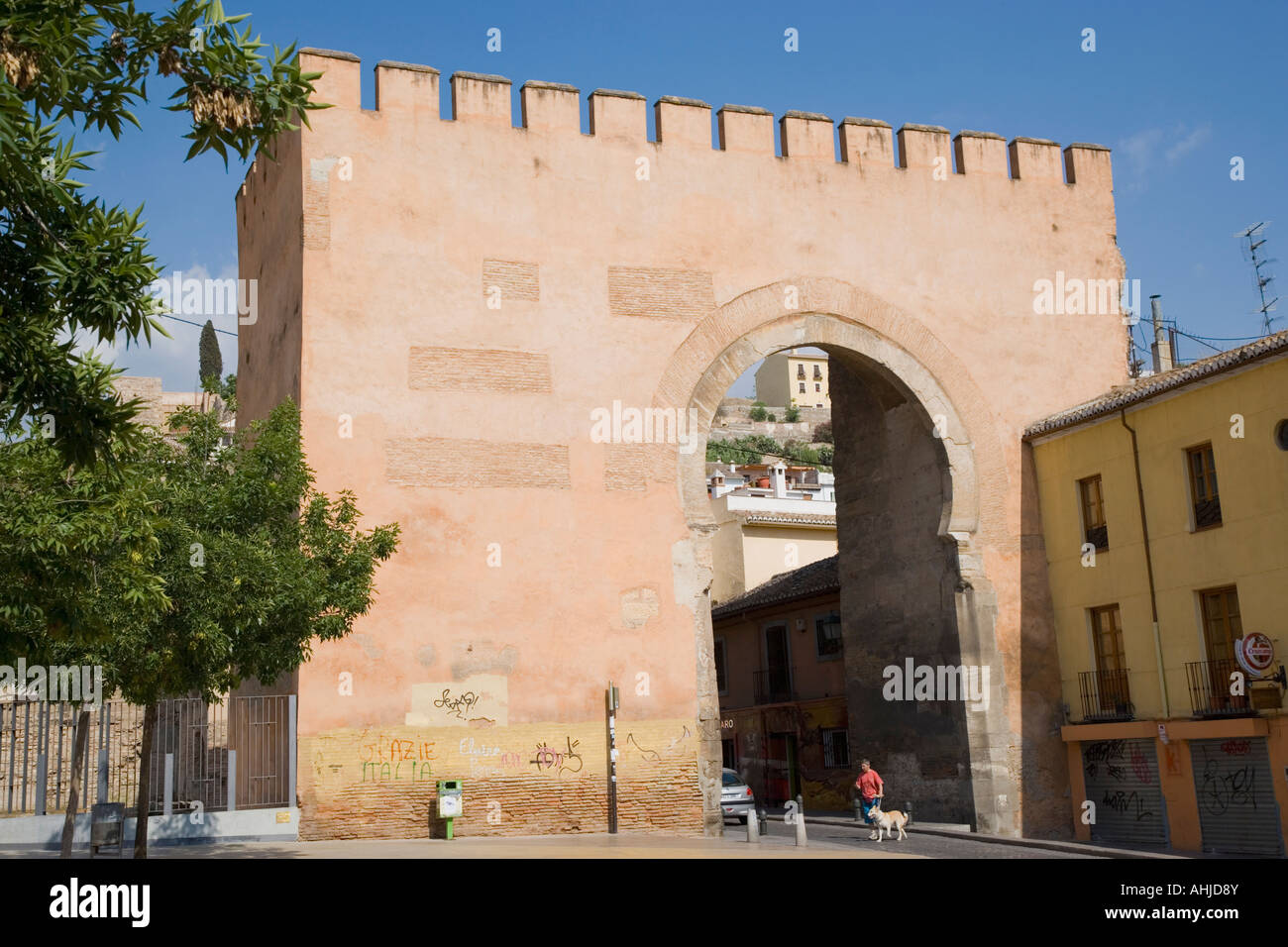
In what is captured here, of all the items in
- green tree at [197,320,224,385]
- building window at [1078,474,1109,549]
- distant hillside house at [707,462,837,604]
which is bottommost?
building window at [1078,474,1109,549]

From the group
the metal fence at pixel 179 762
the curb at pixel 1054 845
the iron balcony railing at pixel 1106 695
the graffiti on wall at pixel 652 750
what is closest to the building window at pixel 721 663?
the curb at pixel 1054 845

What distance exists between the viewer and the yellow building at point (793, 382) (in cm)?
11469

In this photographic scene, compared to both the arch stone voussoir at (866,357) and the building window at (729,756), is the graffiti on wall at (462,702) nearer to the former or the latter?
the arch stone voussoir at (866,357)

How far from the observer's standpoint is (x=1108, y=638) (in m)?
17.8

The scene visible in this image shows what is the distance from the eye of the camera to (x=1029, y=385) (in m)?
18.8

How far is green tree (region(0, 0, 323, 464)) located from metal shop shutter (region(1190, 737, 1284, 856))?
548 inches

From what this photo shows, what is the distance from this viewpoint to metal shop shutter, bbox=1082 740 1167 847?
1698cm

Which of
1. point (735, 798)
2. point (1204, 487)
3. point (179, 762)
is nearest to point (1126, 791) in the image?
point (1204, 487)

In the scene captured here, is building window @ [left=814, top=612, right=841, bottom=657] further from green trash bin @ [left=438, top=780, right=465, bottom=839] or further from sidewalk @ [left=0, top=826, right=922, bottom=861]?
green trash bin @ [left=438, top=780, right=465, bottom=839]

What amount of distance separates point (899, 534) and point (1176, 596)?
412cm

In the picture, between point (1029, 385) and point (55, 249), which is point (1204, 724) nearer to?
point (1029, 385)

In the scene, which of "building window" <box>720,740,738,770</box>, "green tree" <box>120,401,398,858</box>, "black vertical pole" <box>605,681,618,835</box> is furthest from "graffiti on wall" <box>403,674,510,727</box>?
"building window" <box>720,740,738,770</box>
